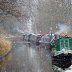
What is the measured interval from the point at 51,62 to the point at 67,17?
31074 millimetres

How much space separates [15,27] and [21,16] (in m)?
35.3

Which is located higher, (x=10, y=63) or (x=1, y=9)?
(x=1, y=9)

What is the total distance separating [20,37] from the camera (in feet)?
183

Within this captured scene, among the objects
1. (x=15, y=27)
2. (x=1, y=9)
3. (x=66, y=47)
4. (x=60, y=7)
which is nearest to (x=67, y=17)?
(x=60, y=7)

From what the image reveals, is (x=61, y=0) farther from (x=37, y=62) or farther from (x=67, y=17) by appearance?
(x=37, y=62)

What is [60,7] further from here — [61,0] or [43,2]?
[43,2]

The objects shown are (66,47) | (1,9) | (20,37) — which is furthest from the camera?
(20,37)

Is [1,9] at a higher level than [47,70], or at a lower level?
higher

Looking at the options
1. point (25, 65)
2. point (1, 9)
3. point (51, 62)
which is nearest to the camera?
point (1, 9)

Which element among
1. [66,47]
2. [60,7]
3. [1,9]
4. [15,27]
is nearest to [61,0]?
[60,7]

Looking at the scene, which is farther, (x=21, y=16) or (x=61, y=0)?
(x=61, y=0)

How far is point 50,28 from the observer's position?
196ft

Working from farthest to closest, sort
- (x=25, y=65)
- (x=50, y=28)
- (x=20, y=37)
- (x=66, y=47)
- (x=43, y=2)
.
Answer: (x=43, y=2) → (x=50, y=28) → (x=20, y=37) → (x=66, y=47) → (x=25, y=65)

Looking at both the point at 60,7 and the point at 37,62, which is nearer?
the point at 37,62
